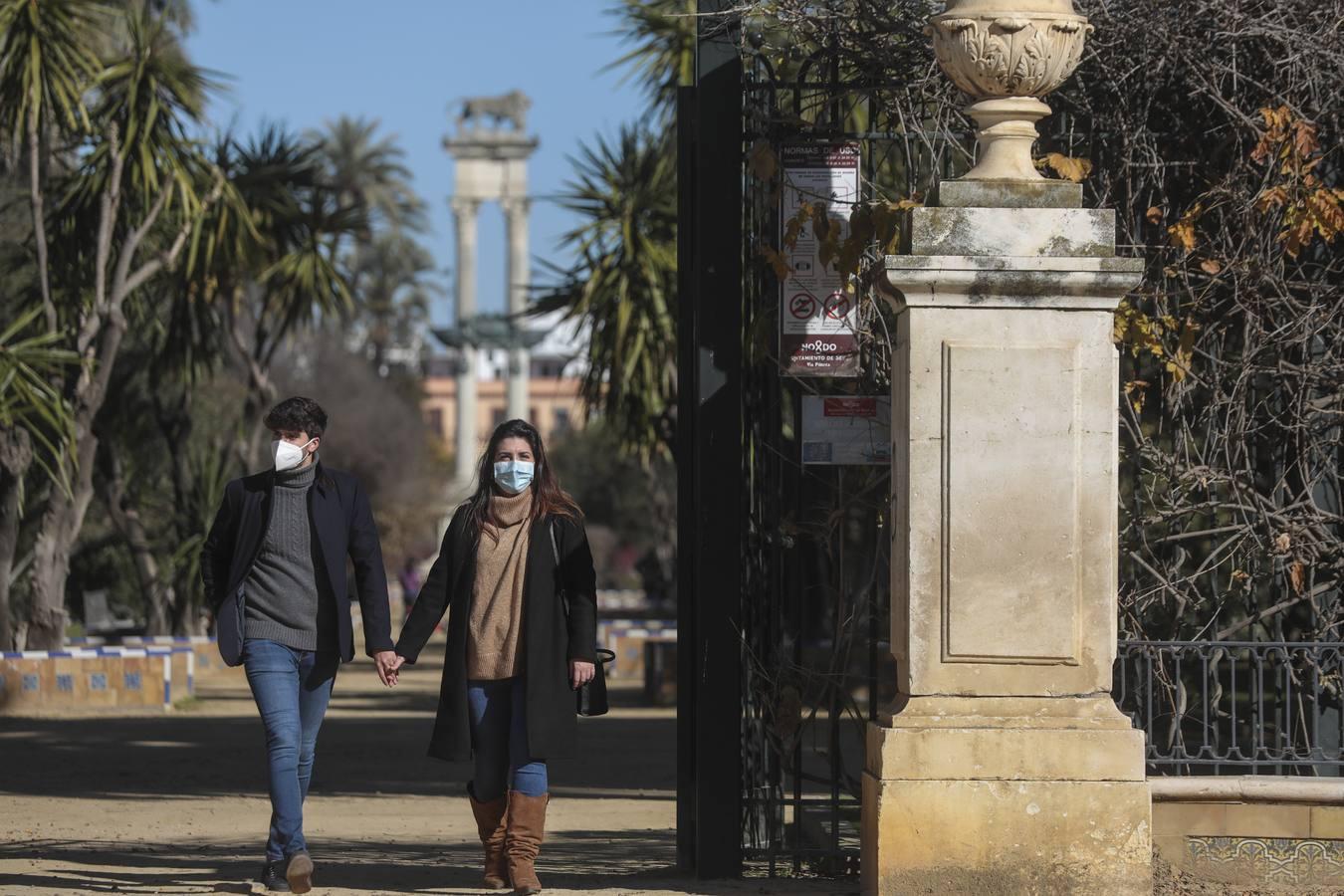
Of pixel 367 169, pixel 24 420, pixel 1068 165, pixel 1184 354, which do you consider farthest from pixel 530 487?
pixel 367 169

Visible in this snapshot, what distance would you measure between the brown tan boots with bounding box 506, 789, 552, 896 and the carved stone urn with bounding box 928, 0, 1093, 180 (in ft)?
8.36

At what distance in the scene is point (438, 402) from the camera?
102 metres

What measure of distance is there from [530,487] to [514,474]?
0.09 m

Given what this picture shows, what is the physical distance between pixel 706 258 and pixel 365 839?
3.30 meters

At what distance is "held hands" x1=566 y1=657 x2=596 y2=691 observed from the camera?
7074 mm

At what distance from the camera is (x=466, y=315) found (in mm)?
66625

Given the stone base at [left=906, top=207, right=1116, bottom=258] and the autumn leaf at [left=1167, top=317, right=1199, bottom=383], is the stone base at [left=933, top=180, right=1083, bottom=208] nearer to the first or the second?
the stone base at [left=906, top=207, right=1116, bottom=258]

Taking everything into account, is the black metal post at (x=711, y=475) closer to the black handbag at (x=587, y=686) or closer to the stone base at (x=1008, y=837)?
the black handbag at (x=587, y=686)

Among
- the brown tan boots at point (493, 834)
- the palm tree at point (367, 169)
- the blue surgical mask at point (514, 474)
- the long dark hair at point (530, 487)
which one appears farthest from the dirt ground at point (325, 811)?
the palm tree at point (367, 169)

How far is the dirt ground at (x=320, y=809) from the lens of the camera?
7699mm

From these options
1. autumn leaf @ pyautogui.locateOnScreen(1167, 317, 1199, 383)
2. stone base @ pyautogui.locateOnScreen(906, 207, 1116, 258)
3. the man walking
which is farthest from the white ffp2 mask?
autumn leaf @ pyautogui.locateOnScreen(1167, 317, 1199, 383)

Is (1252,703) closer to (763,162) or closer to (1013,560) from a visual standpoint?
(1013,560)

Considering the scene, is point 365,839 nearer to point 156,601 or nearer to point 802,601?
point 802,601

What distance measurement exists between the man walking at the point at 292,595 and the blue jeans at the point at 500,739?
33 cm
